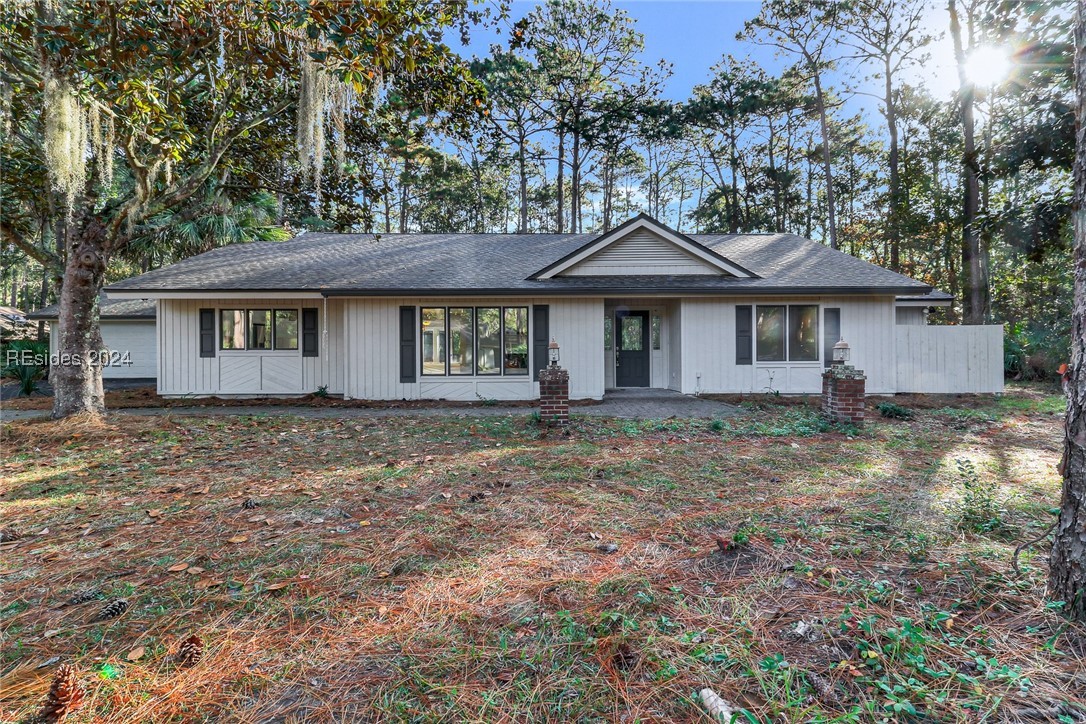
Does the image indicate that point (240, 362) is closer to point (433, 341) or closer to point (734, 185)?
point (433, 341)

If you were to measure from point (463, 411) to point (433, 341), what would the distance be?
223cm

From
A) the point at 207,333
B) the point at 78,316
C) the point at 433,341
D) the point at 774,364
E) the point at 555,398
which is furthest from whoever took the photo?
the point at 207,333

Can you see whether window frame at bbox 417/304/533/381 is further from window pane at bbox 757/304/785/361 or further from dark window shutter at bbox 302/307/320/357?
window pane at bbox 757/304/785/361

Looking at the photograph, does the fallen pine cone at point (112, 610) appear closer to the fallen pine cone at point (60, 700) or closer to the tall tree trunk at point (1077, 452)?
the fallen pine cone at point (60, 700)

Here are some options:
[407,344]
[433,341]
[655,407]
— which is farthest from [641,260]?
[407,344]

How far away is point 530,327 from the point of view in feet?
34.9

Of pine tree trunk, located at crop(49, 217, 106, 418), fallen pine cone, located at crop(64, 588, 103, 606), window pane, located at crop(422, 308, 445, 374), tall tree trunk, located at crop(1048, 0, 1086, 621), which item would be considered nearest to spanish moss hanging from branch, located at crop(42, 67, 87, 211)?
pine tree trunk, located at crop(49, 217, 106, 418)

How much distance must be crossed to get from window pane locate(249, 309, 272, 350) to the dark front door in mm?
8458

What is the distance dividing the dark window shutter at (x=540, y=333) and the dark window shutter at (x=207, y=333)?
7.55 metres

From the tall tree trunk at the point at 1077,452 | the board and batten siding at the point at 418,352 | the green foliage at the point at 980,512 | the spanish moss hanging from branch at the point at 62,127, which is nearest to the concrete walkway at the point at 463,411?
the board and batten siding at the point at 418,352

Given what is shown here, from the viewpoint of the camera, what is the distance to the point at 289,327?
11.3 metres

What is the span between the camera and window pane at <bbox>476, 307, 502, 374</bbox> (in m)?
10.7

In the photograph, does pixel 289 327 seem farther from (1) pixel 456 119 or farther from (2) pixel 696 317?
(2) pixel 696 317

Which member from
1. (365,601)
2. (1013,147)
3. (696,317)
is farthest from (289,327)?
(1013,147)
